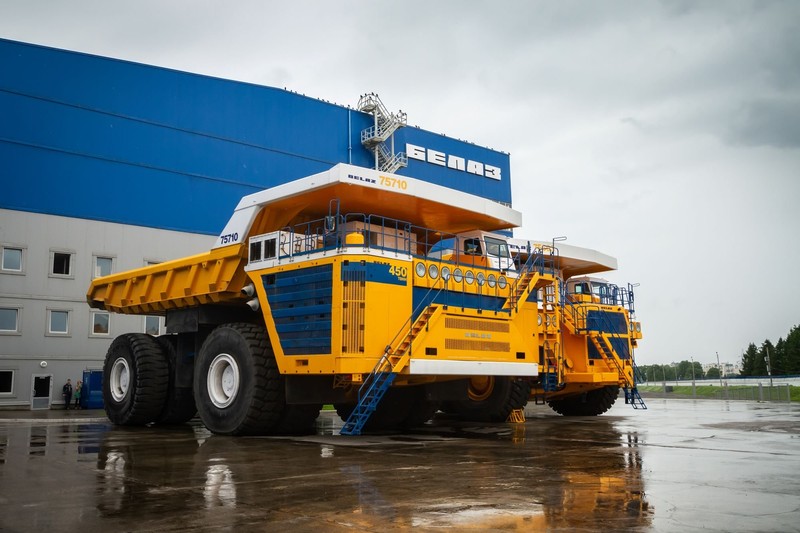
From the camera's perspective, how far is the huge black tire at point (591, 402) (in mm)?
21312

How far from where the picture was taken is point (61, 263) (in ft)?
101

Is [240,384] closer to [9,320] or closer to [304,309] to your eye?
[304,309]

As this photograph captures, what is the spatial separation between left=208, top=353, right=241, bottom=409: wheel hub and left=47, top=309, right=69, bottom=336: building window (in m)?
19.8

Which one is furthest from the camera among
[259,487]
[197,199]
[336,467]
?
[197,199]

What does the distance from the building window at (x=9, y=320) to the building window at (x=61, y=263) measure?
84.5 inches

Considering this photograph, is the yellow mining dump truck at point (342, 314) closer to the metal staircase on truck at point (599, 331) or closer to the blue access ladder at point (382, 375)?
the blue access ladder at point (382, 375)

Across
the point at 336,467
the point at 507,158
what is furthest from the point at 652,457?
the point at 507,158

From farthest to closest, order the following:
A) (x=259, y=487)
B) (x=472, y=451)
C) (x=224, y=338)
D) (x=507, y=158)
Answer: (x=507, y=158) → (x=224, y=338) → (x=472, y=451) → (x=259, y=487)

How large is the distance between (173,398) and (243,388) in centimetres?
477

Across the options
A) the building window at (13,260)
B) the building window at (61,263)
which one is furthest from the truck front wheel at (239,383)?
the building window at (13,260)

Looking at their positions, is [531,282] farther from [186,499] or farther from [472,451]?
[186,499]

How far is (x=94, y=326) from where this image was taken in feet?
103

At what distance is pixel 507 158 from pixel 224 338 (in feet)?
131

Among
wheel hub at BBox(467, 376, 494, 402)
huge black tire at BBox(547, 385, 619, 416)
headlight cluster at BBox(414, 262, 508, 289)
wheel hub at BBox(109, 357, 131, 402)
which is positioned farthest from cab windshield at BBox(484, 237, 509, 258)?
wheel hub at BBox(109, 357, 131, 402)
